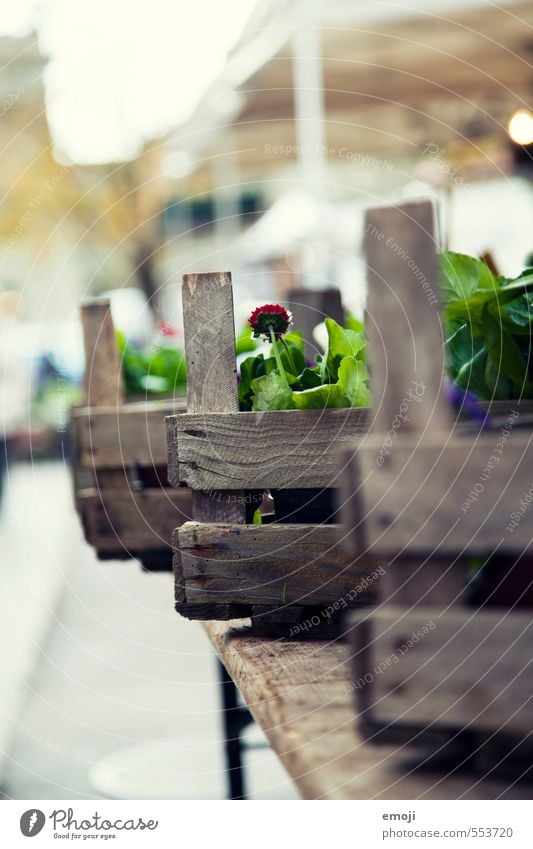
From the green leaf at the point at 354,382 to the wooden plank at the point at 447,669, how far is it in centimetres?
31

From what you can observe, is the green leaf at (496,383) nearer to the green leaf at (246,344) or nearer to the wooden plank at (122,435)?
the green leaf at (246,344)

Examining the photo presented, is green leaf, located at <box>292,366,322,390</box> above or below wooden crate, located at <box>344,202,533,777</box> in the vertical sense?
above

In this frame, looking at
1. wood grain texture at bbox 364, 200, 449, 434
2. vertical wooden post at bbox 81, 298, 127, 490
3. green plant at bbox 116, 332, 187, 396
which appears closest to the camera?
wood grain texture at bbox 364, 200, 449, 434

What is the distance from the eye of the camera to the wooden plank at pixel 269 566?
0.97 meters

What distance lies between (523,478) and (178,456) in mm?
403

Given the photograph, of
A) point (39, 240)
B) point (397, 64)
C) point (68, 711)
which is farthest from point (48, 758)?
point (39, 240)

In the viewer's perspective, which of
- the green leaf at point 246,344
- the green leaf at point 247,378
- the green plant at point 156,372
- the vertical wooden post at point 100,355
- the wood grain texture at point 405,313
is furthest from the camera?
the green plant at point 156,372

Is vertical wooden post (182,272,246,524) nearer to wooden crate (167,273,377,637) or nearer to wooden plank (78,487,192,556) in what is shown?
wooden crate (167,273,377,637)

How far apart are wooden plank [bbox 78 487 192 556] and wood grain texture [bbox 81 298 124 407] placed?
19cm

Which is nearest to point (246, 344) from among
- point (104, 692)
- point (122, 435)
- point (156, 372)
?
point (122, 435)

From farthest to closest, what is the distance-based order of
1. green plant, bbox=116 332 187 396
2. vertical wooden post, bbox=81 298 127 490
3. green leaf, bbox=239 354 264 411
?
green plant, bbox=116 332 187 396 < vertical wooden post, bbox=81 298 127 490 < green leaf, bbox=239 354 264 411

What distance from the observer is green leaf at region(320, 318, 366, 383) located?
1.08 metres

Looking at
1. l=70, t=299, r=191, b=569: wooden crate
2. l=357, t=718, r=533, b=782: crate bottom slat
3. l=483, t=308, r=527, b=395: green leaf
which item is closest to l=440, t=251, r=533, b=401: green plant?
l=483, t=308, r=527, b=395: green leaf

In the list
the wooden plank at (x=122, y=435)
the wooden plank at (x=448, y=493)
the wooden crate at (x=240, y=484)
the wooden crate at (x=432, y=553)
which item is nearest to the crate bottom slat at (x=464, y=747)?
A: the wooden crate at (x=432, y=553)
